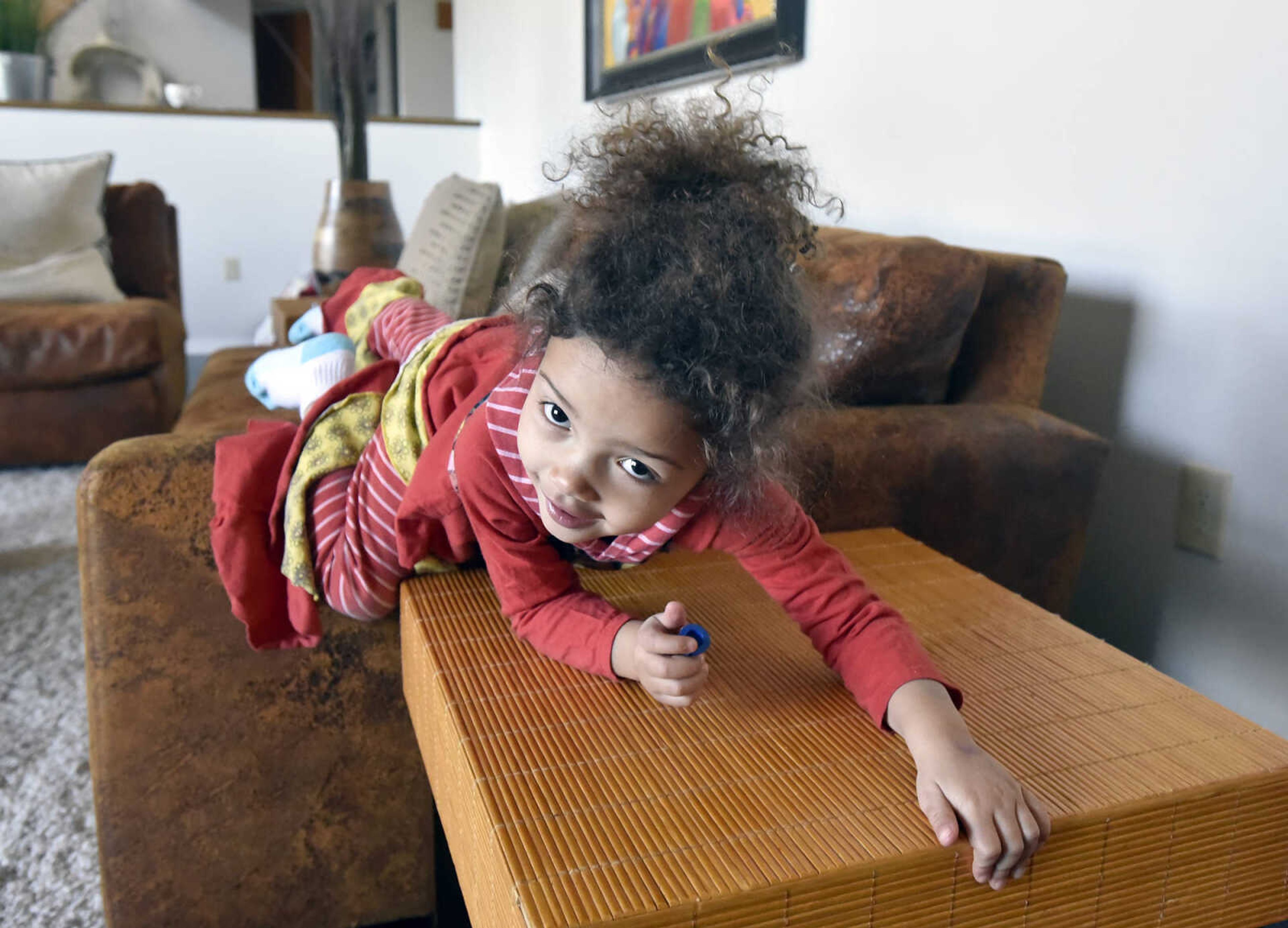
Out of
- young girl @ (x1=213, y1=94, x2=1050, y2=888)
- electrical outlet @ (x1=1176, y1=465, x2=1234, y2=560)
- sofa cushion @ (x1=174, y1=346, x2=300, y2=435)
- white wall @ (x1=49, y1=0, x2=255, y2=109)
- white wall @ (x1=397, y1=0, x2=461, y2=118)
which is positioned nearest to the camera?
young girl @ (x1=213, y1=94, x2=1050, y2=888)

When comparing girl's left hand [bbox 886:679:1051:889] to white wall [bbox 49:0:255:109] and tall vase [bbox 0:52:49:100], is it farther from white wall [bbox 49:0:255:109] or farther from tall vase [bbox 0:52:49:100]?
white wall [bbox 49:0:255:109]

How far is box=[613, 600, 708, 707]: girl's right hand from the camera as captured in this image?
0.71m

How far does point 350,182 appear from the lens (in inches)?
116

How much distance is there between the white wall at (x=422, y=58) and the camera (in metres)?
6.62

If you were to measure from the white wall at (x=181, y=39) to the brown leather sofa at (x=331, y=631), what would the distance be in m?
5.58

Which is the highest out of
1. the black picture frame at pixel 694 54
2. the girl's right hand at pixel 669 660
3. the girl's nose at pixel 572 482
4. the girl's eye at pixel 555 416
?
the black picture frame at pixel 694 54

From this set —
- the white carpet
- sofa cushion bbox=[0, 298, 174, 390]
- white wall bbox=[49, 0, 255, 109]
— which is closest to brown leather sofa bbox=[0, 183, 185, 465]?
sofa cushion bbox=[0, 298, 174, 390]

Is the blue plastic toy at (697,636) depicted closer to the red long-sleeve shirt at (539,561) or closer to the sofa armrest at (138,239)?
the red long-sleeve shirt at (539,561)

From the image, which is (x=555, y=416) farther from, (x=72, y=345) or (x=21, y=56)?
(x=21, y=56)

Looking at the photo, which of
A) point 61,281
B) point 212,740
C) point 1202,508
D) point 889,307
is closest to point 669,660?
point 212,740

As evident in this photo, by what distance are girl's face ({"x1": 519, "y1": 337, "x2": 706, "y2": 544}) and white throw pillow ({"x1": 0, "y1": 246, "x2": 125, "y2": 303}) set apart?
2.73m

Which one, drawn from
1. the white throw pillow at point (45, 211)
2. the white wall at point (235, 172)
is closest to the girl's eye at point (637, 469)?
the white throw pillow at point (45, 211)

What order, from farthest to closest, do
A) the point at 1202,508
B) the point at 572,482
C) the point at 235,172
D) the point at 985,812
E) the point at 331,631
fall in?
the point at 235,172 → the point at 1202,508 → the point at 331,631 → the point at 572,482 → the point at 985,812

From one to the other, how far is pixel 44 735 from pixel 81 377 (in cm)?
151
